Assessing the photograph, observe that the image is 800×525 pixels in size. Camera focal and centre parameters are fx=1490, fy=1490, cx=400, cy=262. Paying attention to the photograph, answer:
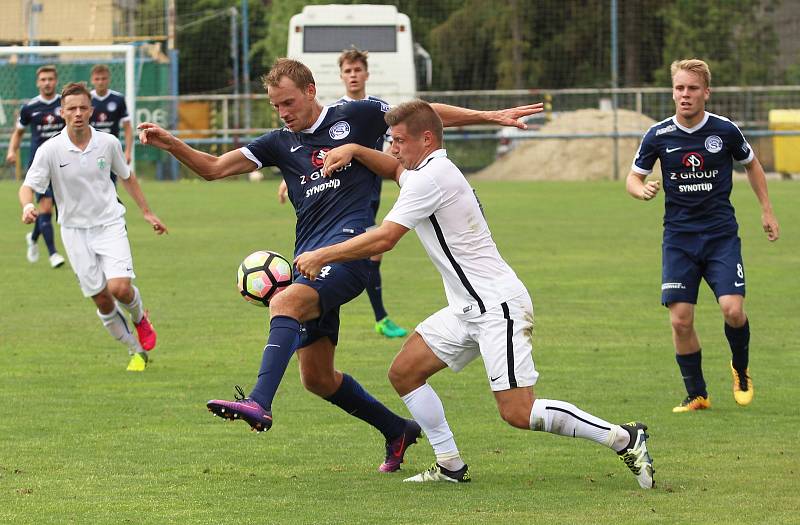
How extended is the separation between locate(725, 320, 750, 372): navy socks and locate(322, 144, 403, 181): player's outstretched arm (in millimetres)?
2839

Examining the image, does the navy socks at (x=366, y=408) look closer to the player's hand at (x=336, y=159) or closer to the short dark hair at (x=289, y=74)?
the player's hand at (x=336, y=159)

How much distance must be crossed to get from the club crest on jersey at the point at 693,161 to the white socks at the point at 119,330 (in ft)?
14.0

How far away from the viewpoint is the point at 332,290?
701 cm

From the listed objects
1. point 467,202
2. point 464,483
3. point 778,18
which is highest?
point 778,18

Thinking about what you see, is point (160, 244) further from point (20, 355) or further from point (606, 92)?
point (606, 92)

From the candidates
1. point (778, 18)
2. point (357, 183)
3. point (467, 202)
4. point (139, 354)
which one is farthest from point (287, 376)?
point (778, 18)

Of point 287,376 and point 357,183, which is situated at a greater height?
point 357,183

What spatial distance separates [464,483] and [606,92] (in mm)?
29242

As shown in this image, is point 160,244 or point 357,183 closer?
point 357,183

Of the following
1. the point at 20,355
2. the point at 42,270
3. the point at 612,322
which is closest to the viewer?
the point at 20,355

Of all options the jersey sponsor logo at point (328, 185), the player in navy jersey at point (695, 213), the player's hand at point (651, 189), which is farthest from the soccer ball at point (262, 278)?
the player in navy jersey at point (695, 213)

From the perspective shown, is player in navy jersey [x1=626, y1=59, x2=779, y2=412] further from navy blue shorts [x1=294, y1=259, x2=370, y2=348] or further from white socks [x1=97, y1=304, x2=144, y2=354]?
white socks [x1=97, y1=304, x2=144, y2=354]

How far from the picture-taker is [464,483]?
701 cm

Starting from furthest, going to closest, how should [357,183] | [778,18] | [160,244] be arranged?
[778,18]
[160,244]
[357,183]
